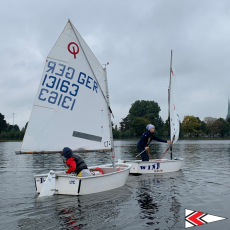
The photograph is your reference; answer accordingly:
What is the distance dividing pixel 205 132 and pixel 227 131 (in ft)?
32.3

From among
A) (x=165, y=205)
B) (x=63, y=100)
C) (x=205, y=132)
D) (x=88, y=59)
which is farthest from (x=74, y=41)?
(x=205, y=132)

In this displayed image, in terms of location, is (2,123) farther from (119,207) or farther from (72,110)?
(119,207)

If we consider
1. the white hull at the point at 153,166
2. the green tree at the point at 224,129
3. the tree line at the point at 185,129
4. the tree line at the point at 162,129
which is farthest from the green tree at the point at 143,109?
the white hull at the point at 153,166

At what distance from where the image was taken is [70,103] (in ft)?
35.4

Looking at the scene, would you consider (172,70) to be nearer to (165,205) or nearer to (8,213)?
(165,205)

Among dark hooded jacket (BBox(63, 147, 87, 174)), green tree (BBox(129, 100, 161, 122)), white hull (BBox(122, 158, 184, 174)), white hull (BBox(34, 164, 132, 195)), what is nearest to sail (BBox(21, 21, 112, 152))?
dark hooded jacket (BBox(63, 147, 87, 174))

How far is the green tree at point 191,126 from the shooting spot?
119375 millimetres

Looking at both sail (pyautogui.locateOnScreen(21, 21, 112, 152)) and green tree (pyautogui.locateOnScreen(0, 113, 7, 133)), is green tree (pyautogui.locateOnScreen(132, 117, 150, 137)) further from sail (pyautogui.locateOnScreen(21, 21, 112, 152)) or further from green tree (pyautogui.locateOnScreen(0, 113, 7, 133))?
sail (pyautogui.locateOnScreen(21, 21, 112, 152))

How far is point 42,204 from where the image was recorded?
8.75 m

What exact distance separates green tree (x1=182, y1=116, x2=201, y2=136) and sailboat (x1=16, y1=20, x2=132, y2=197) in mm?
113504

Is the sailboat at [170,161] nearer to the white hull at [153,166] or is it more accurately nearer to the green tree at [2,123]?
the white hull at [153,166]

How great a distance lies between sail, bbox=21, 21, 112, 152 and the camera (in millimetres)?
10273

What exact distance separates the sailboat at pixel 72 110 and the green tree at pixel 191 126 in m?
114

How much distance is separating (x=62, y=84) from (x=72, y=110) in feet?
3.79
